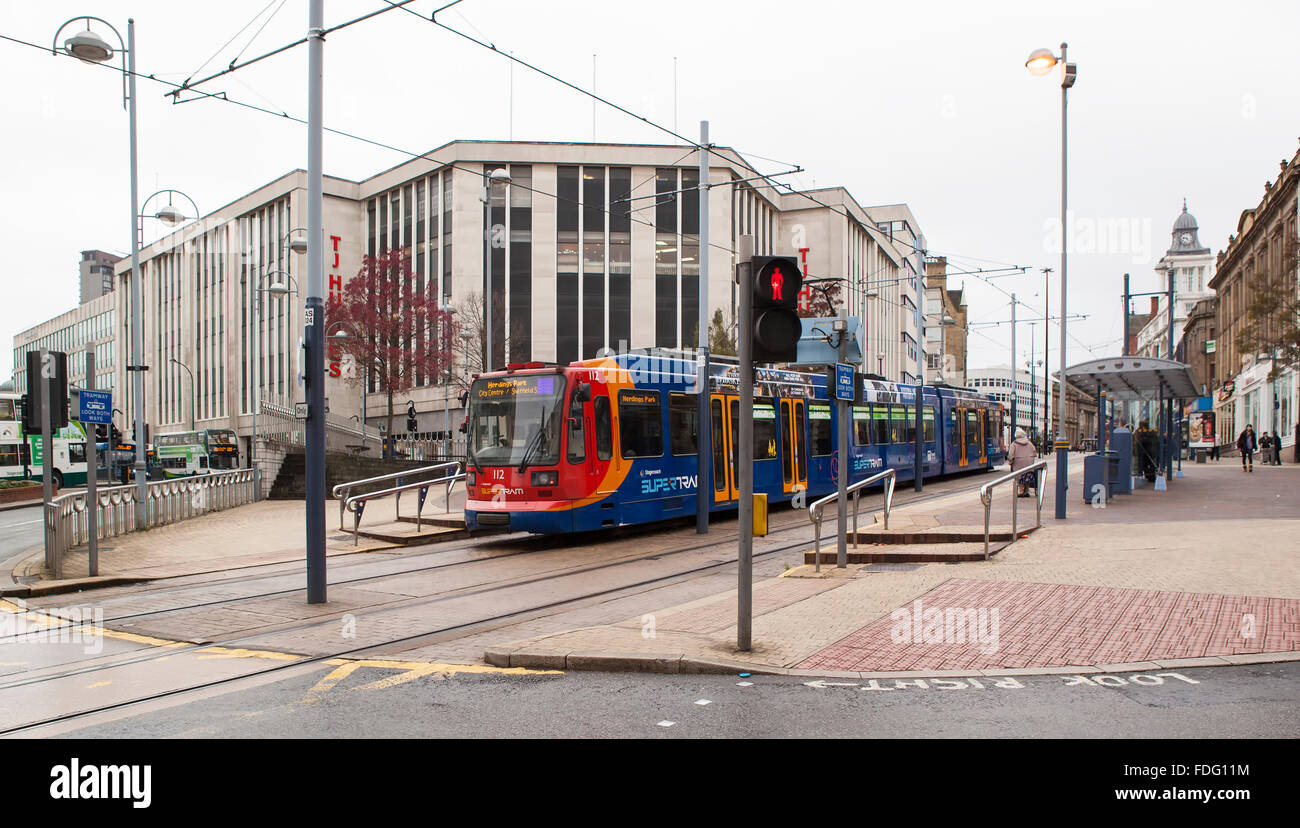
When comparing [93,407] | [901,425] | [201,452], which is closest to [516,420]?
[93,407]

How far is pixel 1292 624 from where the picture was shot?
7398 mm

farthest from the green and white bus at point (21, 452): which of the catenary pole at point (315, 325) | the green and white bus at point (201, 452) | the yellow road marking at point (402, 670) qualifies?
the yellow road marking at point (402, 670)

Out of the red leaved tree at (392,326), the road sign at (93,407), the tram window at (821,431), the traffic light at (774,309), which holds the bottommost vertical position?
the tram window at (821,431)

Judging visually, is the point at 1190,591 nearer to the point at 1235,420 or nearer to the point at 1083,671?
the point at 1083,671

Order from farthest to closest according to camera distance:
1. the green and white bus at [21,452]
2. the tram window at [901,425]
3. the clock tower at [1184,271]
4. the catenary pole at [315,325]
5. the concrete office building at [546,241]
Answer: the clock tower at [1184,271], the concrete office building at [546,241], the green and white bus at [21,452], the tram window at [901,425], the catenary pole at [315,325]

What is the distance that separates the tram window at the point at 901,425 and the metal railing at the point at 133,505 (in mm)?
17835

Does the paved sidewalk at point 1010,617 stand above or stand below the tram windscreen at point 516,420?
below

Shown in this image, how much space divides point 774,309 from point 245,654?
17.0ft

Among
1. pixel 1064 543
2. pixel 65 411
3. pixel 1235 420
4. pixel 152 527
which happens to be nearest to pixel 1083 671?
pixel 1064 543

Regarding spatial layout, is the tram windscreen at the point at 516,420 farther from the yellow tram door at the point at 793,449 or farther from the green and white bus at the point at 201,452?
the green and white bus at the point at 201,452

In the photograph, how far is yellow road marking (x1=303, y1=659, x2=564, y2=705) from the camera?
21.1 ft

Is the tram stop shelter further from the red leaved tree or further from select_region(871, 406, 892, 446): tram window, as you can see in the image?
the red leaved tree

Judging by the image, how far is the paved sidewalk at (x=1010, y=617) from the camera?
668 cm
